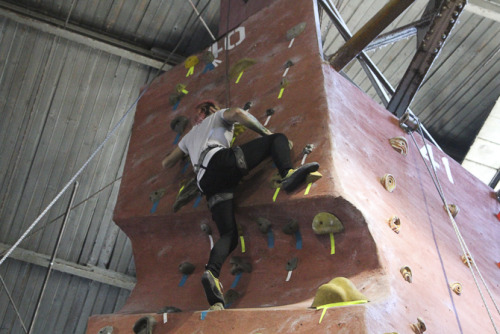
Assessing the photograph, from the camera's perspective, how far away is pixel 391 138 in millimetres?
5395

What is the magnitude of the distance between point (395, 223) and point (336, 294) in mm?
998

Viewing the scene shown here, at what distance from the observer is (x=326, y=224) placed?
4266 millimetres

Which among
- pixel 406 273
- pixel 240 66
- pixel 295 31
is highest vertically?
pixel 295 31

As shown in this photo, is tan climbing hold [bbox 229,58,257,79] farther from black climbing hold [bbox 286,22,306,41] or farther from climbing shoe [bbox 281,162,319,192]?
climbing shoe [bbox 281,162,319,192]

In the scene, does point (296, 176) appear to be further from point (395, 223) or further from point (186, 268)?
point (186, 268)

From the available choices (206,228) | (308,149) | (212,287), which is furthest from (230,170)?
(212,287)

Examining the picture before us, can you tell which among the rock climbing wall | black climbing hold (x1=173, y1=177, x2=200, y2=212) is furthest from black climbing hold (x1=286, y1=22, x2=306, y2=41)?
black climbing hold (x1=173, y1=177, x2=200, y2=212)

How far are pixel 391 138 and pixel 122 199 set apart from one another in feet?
8.30

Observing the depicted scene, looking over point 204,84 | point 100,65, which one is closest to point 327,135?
point 204,84

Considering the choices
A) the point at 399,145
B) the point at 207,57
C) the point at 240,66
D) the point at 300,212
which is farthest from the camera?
the point at 207,57

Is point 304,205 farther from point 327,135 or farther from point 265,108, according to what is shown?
point 265,108

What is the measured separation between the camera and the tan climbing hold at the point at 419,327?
12.4 feet

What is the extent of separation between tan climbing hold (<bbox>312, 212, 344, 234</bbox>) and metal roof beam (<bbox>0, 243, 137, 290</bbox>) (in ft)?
17.7

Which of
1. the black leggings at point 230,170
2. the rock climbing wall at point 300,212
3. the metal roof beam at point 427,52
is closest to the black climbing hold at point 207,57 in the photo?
the rock climbing wall at point 300,212
